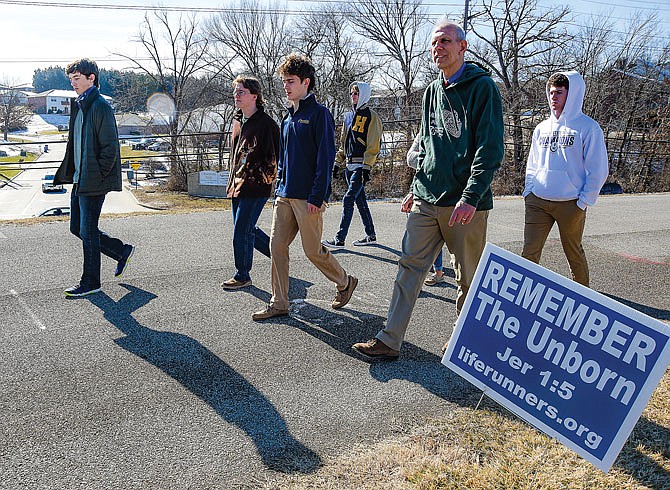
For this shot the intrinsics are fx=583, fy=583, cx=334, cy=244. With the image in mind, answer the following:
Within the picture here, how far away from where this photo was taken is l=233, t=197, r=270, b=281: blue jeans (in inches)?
207

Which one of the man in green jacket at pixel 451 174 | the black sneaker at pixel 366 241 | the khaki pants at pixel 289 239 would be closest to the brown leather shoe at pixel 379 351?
the man in green jacket at pixel 451 174

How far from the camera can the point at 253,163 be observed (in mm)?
5145

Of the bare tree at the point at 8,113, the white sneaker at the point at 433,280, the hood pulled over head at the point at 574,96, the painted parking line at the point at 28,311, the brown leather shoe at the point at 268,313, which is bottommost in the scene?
the bare tree at the point at 8,113

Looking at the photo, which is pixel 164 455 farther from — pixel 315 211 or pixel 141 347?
pixel 315 211

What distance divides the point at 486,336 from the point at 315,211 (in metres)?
1.79

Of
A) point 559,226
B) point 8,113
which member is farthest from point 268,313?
point 8,113

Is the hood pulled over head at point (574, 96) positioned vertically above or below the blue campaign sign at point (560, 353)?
above

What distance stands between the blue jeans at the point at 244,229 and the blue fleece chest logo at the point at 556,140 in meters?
2.41

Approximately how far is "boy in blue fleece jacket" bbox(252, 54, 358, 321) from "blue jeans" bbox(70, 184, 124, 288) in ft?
5.27

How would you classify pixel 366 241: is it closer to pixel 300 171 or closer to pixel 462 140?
pixel 300 171

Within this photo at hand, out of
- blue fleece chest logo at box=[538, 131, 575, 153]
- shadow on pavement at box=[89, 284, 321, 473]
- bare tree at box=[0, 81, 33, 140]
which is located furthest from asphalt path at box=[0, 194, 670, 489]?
bare tree at box=[0, 81, 33, 140]

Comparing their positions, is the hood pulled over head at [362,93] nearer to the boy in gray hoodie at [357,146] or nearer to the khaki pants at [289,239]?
the boy in gray hoodie at [357,146]

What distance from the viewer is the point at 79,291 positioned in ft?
16.7

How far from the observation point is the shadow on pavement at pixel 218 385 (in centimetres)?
283
